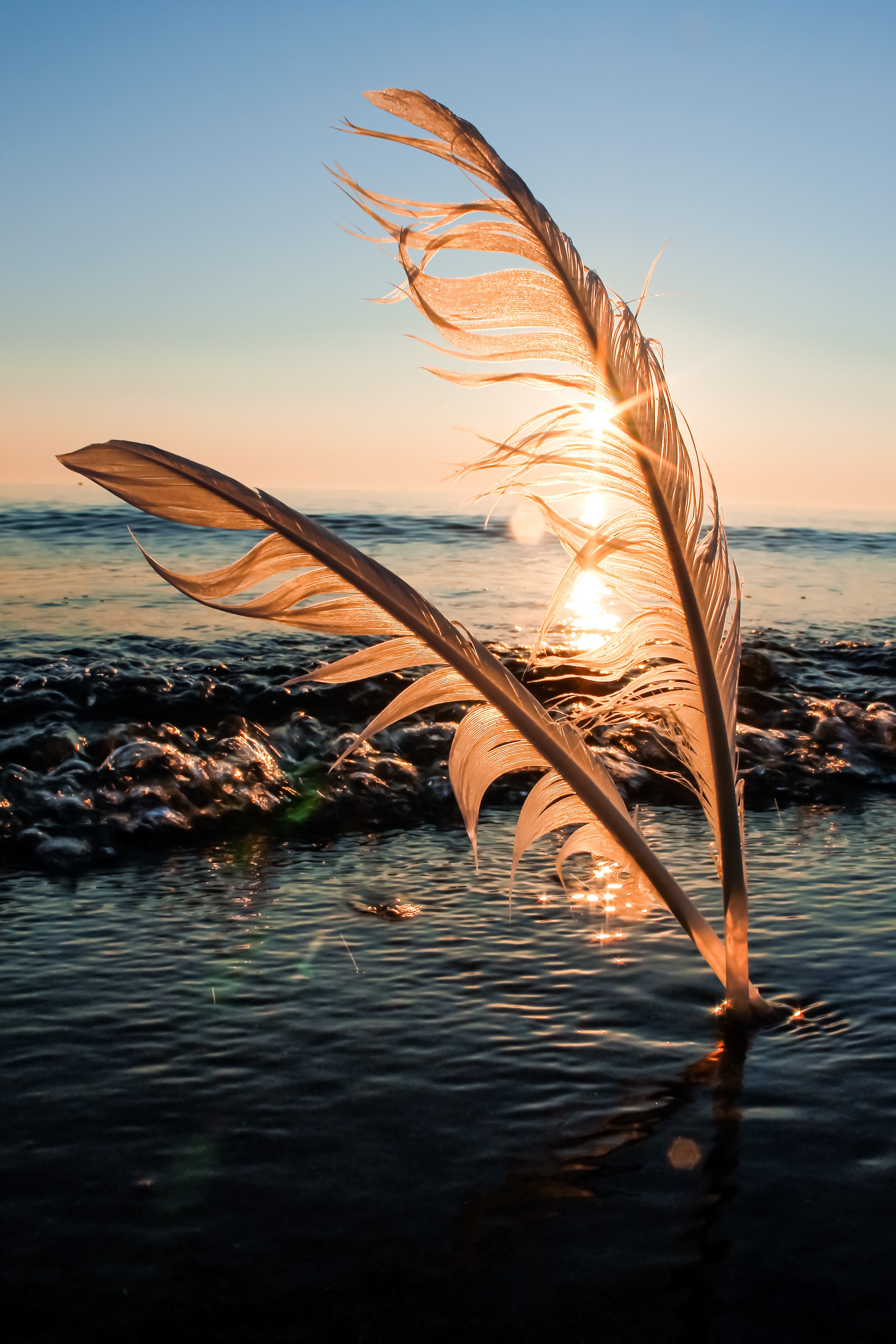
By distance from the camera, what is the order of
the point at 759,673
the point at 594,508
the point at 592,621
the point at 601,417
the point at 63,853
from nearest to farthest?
1. the point at 601,417
2. the point at 594,508
3. the point at 63,853
4. the point at 759,673
5. the point at 592,621

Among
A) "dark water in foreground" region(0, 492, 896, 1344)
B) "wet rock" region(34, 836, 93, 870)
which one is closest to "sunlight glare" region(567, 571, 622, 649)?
"dark water in foreground" region(0, 492, 896, 1344)

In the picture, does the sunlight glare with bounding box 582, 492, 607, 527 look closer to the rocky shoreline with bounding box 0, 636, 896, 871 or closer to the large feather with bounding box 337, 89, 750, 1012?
the large feather with bounding box 337, 89, 750, 1012

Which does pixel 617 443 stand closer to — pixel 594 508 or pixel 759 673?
pixel 594 508

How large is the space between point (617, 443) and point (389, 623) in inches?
28.0

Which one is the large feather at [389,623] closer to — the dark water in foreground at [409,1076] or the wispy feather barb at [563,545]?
the wispy feather barb at [563,545]

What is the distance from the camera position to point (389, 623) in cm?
242

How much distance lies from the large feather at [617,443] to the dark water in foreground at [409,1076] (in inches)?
19.7

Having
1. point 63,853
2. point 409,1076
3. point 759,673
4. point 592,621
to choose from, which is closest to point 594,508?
point 409,1076

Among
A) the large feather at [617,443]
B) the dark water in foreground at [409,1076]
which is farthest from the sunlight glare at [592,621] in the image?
the large feather at [617,443]

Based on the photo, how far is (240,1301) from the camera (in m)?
1.66

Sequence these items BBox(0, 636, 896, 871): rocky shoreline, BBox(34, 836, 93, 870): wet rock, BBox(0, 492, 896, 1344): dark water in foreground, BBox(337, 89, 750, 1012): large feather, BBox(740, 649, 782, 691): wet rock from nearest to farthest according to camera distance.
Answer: BBox(0, 492, 896, 1344): dark water in foreground
BBox(337, 89, 750, 1012): large feather
BBox(34, 836, 93, 870): wet rock
BBox(0, 636, 896, 871): rocky shoreline
BBox(740, 649, 782, 691): wet rock

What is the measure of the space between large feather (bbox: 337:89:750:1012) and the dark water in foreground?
499 millimetres

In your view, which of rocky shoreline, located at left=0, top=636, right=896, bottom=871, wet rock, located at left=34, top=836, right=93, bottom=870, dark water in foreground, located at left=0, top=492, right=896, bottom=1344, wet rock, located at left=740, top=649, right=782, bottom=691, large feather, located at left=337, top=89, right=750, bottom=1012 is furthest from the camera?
wet rock, located at left=740, top=649, right=782, bottom=691

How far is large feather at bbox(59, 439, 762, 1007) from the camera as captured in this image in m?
2.19
